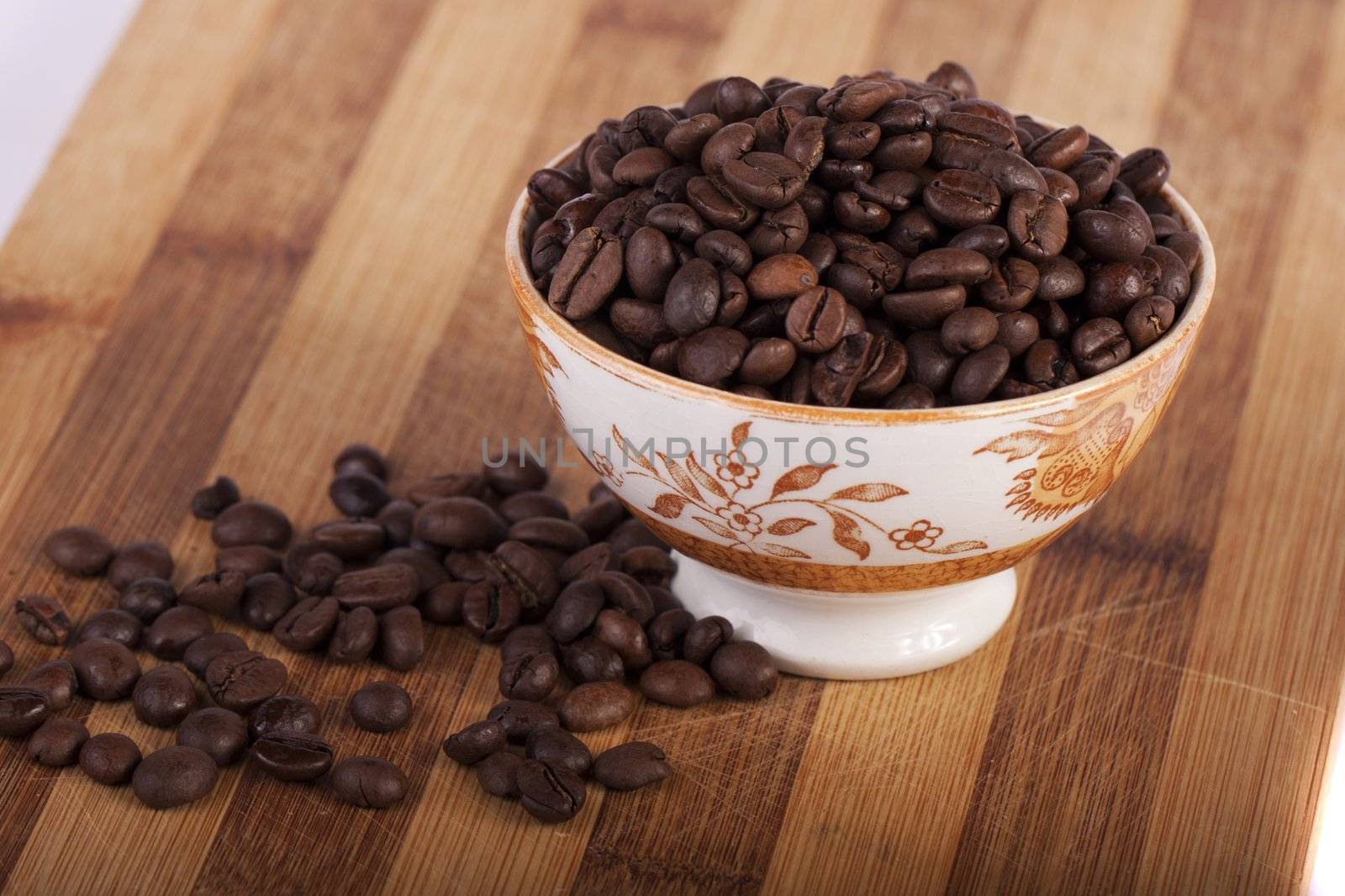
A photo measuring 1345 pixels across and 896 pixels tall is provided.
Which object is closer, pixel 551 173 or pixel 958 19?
pixel 551 173

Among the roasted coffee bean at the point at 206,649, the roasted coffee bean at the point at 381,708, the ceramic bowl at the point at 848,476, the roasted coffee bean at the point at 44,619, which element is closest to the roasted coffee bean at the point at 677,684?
the ceramic bowl at the point at 848,476

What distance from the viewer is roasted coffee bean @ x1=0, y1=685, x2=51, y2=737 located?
1.76m

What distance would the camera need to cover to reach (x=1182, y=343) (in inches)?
66.4

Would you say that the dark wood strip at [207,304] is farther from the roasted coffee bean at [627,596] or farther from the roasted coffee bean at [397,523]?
the roasted coffee bean at [627,596]

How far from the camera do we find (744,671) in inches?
72.6

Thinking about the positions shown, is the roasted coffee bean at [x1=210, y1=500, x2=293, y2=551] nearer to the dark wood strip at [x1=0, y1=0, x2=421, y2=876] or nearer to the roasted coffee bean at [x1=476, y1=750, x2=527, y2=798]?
the dark wood strip at [x1=0, y1=0, x2=421, y2=876]

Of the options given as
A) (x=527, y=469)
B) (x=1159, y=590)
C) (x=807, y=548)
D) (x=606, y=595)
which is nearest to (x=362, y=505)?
(x=527, y=469)

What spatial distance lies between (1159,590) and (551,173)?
37.6 inches

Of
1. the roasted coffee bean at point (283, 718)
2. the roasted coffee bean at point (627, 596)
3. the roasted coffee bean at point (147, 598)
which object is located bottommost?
the roasted coffee bean at point (283, 718)

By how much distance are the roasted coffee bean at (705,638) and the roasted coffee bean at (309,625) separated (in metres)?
0.43

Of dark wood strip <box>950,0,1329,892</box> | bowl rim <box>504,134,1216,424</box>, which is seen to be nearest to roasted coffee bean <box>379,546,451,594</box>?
bowl rim <box>504,134,1216,424</box>

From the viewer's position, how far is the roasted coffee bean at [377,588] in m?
1.95

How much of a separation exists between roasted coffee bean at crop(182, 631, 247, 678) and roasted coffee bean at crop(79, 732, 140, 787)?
14cm

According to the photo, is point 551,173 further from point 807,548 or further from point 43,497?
point 43,497
